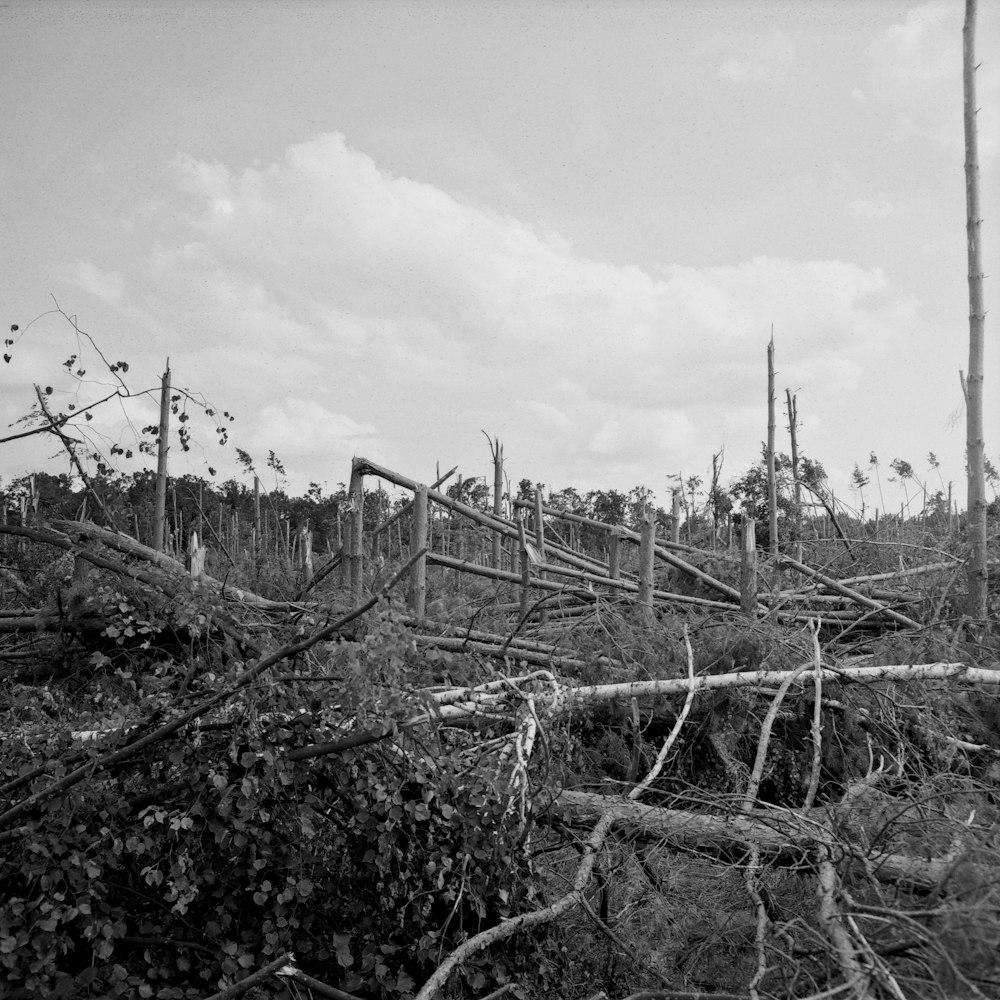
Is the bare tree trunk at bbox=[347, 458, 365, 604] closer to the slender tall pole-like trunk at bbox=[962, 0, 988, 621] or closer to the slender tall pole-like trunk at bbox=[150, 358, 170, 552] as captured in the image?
the slender tall pole-like trunk at bbox=[962, 0, 988, 621]

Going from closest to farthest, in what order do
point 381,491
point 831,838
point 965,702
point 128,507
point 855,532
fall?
point 831,838 < point 965,702 < point 855,532 < point 128,507 < point 381,491

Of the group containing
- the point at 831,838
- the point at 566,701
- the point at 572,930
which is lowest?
the point at 572,930

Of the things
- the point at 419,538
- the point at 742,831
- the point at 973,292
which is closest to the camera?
the point at 742,831

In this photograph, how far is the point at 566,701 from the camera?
3.77 m

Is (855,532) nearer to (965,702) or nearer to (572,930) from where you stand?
(965,702)

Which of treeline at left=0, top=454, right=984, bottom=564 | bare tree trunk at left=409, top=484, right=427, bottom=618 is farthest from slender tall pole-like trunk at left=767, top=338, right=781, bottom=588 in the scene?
bare tree trunk at left=409, top=484, right=427, bottom=618

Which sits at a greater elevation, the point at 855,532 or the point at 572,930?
the point at 855,532

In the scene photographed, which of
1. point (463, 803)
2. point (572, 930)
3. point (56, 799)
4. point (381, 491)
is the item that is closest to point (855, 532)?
point (572, 930)

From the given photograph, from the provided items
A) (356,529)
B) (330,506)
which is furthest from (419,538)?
(330,506)

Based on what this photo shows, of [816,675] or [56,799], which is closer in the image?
→ [56,799]

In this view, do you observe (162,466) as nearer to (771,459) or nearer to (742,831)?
(771,459)

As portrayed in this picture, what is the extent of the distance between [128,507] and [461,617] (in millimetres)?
21658

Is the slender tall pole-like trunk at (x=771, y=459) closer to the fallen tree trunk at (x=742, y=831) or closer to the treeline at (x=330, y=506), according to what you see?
the treeline at (x=330, y=506)

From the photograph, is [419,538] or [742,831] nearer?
[742,831]
